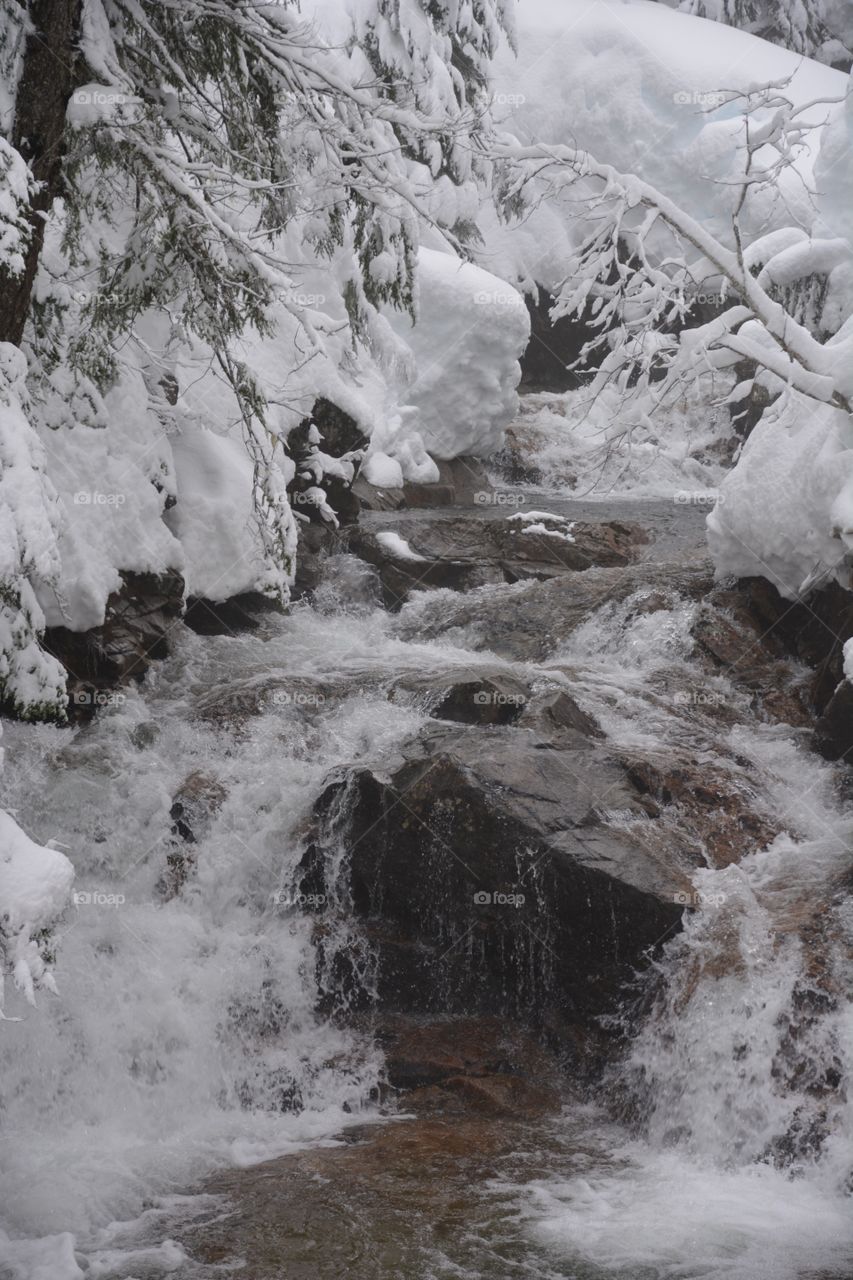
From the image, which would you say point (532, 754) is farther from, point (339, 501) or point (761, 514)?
point (339, 501)

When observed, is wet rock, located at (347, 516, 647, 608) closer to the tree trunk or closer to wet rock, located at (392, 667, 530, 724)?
wet rock, located at (392, 667, 530, 724)

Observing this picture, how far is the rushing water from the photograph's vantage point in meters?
4.65

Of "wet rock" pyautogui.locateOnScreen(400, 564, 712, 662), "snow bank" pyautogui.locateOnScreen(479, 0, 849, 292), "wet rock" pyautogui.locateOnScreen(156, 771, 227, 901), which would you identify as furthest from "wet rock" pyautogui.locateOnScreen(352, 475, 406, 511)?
"snow bank" pyautogui.locateOnScreen(479, 0, 849, 292)

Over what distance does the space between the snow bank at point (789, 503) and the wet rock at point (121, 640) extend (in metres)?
4.71

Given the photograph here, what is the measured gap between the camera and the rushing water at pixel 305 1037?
15.3 ft

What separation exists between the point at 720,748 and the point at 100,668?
4584 millimetres

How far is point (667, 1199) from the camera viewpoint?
496cm

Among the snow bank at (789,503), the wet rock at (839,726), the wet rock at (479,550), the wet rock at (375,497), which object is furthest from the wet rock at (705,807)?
the wet rock at (375,497)

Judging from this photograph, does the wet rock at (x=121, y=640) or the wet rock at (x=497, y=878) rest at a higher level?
the wet rock at (x=121, y=640)

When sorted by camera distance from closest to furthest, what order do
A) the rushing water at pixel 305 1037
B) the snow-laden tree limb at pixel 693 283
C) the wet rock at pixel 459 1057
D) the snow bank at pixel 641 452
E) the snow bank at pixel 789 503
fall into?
the rushing water at pixel 305 1037 → the wet rock at pixel 459 1057 → the snow-laden tree limb at pixel 693 283 → the snow bank at pixel 789 503 → the snow bank at pixel 641 452

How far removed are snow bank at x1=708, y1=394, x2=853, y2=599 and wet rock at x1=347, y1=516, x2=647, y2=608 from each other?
7.36 ft

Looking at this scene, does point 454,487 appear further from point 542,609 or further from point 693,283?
point 693,283

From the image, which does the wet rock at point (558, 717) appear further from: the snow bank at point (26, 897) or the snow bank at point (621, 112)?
the snow bank at point (621, 112)

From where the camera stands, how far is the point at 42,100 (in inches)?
205
